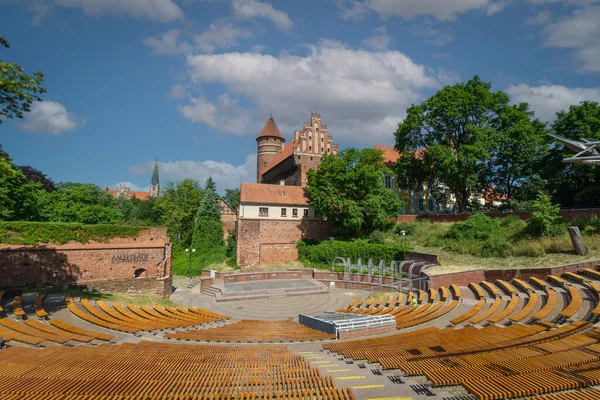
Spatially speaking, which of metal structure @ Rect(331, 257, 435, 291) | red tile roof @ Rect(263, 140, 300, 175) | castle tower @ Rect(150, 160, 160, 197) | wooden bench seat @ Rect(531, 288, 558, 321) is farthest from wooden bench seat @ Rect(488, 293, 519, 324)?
castle tower @ Rect(150, 160, 160, 197)

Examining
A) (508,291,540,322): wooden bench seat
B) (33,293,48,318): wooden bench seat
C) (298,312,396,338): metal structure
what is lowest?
(298,312,396,338): metal structure

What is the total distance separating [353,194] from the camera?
3566 cm

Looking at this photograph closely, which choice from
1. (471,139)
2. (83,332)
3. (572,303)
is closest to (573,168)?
(471,139)

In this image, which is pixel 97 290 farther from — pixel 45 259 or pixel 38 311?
pixel 38 311

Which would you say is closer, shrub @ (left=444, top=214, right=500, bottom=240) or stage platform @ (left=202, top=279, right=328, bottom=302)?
stage platform @ (left=202, top=279, right=328, bottom=302)

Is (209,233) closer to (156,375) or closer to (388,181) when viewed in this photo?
(388,181)

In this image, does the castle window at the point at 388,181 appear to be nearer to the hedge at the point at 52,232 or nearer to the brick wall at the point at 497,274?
the brick wall at the point at 497,274

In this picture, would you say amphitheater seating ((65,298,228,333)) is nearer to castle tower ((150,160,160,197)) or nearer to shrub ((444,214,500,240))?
shrub ((444,214,500,240))

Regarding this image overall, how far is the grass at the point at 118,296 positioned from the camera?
20141 millimetres

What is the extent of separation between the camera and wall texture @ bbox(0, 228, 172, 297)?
2050 cm

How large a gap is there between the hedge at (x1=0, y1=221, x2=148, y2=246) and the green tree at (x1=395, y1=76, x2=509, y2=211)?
97.0ft

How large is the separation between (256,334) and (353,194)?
925 inches

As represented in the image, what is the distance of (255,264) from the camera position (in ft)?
119

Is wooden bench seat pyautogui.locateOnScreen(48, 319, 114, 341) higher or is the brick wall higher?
the brick wall
